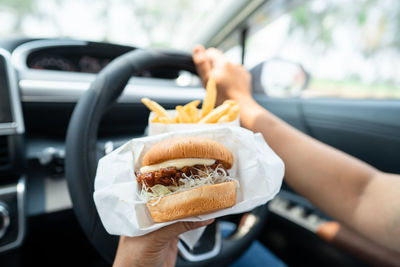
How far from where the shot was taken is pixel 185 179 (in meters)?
0.84

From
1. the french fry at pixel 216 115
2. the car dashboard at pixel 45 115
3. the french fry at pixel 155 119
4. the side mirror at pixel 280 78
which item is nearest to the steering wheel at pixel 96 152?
the car dashboard at pixel 45 115

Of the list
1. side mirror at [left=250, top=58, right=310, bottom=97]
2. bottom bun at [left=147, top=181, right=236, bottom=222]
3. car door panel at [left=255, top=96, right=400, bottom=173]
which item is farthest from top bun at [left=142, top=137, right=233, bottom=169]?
side mirror at [left=250, top=58, right=310, bottom=97]

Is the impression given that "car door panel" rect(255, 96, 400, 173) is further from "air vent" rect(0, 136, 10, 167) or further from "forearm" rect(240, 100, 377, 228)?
"air vent" rect(0, 136, 10, 167)

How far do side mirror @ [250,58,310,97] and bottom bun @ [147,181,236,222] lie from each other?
196 centimetres

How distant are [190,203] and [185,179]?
0.11m

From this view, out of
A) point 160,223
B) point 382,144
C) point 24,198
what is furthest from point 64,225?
point 382,144

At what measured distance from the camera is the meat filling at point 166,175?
0.82 meters

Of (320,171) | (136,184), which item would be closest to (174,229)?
(136,184)

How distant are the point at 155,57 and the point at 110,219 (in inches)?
27.4

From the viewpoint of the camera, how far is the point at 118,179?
0.81 m

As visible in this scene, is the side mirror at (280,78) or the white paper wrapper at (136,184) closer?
the white paper wrapper at (136,184)

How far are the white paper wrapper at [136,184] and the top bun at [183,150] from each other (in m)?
0.06

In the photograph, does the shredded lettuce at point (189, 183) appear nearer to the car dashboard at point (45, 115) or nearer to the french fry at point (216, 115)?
the french fry at point (216, 115)

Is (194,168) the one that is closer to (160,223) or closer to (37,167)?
(160,223)
